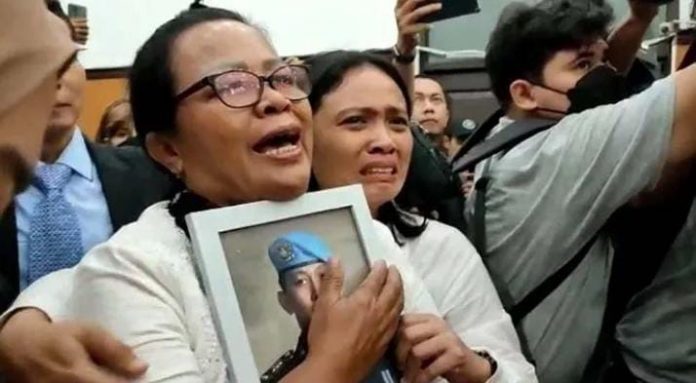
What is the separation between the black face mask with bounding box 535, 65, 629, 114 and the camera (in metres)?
1.72

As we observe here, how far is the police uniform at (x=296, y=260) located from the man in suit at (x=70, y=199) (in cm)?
48

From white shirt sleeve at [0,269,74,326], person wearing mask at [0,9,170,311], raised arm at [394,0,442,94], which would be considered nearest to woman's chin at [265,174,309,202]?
white shirt sleeve at [0,269,74,326]

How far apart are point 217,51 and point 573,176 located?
20.9 inches

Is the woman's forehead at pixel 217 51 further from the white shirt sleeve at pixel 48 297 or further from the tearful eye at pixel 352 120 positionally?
the tearful eye at pixel 352 120

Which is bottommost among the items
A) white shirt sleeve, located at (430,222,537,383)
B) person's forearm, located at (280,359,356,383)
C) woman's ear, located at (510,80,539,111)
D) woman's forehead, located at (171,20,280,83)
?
white shirt sleeve, located at (430,222,537,383)

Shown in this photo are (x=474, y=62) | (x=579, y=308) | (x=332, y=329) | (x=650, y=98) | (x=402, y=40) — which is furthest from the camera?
(x=474, y=62)

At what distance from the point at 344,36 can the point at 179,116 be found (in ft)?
14.3

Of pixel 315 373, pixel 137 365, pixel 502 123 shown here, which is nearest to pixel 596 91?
pixel 502 123

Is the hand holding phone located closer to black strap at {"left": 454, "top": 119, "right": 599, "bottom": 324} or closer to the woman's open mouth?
black strap at {"left": 454, "top": 119, "right": 599, "bottom": 324}

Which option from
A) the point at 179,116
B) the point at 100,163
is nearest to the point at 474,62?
the point at 100,163

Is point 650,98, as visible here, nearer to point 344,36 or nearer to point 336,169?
point 336,169

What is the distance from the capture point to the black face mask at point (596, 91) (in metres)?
1.72

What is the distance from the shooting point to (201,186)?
1.30 metres

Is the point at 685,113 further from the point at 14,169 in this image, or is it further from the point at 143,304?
the point at 14,169
